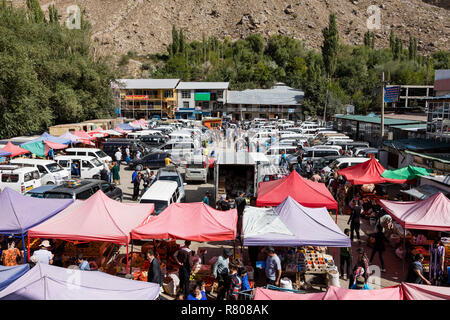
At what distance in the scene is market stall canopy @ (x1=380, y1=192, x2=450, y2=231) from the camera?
347 inches

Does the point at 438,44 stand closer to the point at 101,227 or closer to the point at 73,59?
the point at 73,59

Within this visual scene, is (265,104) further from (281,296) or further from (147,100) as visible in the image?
(281,296)

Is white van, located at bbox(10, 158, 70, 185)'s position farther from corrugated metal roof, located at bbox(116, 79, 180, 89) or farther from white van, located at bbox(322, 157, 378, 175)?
corrugated metal roof, located at bbox(116, 79, 180, 89)

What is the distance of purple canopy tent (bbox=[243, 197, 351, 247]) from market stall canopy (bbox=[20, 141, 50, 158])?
16.5 metres

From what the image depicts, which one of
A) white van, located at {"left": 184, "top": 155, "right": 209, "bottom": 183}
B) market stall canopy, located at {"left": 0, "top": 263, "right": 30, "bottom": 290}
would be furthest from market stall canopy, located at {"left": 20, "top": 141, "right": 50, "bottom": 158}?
market stall canopy, located at {"left": 0, "top": 263, "right": 30, "bottom": 290}

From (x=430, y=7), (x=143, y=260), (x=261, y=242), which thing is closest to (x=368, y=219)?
(x=261, y=242)

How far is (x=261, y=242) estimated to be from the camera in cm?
816

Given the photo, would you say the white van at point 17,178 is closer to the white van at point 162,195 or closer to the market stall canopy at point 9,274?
the white van at point 162,195

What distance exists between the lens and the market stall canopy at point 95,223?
8.25 meters

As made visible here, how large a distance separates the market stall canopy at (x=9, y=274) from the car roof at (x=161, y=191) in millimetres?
5487

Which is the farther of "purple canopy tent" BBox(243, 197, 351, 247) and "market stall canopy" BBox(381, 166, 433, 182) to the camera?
"market stall canopy" BBox(381, 166, 433, 182)

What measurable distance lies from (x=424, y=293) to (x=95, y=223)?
23.9 ft

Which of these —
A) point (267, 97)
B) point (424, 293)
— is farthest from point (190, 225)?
point (267, 97)

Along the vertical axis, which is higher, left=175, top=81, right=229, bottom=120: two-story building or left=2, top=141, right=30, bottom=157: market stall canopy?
left=175, top=81, right=229, bottom=120: two-story building
